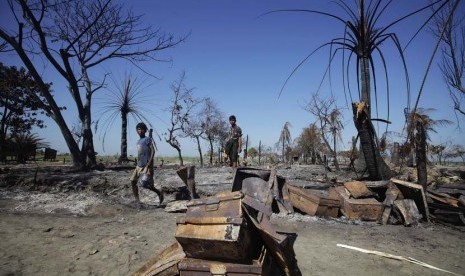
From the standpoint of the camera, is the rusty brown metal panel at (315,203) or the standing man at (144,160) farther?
the standing man at (144,160)

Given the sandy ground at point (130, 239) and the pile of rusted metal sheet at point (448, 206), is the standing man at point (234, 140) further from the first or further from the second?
the pile of rusted metal sheet at point (448, 206)

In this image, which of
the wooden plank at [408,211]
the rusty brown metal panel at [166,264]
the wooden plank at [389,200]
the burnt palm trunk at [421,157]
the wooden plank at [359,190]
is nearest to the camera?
the rusty brown metal panel at [166,264]

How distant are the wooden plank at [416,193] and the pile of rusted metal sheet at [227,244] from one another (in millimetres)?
4468

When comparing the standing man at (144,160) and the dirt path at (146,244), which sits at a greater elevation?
the standing man at (144,160)

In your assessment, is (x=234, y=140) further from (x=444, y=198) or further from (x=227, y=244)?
(x=227, y=244)

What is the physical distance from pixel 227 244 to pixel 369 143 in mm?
5871

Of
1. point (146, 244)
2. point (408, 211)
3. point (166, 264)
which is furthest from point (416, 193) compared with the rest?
point (166, 264)

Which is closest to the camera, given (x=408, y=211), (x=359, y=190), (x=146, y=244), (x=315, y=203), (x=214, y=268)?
(x=214, y=268)

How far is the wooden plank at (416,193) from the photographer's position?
7203 millimetres

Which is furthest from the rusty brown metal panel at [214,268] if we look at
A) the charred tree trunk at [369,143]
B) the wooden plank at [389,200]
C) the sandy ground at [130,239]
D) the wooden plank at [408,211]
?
the charred tree trunk at [369,143]

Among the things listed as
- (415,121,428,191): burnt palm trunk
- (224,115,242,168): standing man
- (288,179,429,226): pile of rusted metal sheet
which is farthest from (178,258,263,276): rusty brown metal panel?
(224,115,242,168): standing man

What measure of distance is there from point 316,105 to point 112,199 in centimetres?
2080

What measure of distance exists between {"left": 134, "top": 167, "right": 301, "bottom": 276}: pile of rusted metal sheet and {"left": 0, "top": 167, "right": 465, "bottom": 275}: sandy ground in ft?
3.18

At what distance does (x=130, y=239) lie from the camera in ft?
18.4
